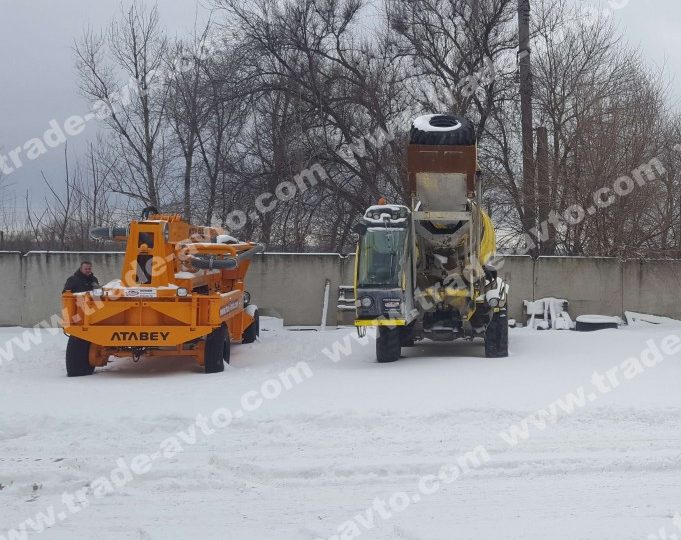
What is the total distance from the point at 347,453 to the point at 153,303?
4.70 meters

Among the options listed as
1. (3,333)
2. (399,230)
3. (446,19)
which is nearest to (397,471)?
(399,230)

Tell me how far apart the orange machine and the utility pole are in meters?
10.4

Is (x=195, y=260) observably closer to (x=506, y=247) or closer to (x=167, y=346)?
(x=167, y=346)

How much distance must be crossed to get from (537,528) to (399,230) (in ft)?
20.0

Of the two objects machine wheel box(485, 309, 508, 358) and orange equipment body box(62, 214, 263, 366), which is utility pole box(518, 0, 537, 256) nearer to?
machine wheel box(485, 309, 508, 358)

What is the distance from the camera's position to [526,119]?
19.3 m

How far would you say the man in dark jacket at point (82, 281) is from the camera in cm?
1160

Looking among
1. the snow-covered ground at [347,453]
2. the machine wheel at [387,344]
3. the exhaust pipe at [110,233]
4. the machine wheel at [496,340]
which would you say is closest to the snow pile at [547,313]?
the machine wheel at [496,340]

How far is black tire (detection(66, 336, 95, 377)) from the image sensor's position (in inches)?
394

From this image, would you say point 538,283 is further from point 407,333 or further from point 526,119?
point 407,333

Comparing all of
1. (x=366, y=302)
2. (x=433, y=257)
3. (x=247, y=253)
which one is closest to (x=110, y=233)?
(x=247, y=253)

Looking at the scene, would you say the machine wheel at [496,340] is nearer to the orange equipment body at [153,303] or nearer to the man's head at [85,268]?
the orange equipment body at [153,303]

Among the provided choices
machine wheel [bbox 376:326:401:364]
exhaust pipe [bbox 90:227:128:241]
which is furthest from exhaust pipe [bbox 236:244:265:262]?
machine wheel [bbox 376:326:401:364]

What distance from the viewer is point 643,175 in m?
18.2
